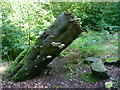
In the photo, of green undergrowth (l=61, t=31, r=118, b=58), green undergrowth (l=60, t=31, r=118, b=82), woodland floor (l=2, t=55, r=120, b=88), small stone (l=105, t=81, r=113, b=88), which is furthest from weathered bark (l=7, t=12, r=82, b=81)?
green undergrowth (l=61, t=31, r=118, b=58)

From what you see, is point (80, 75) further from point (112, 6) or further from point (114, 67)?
point (112, 6)

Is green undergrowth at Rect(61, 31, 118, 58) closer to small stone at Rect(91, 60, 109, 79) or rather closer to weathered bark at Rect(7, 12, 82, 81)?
small stone at Rect(91, 60, 109, 79)

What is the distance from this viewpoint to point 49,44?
185 centimetres

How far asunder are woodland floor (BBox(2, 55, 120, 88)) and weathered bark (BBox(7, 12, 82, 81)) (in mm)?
88

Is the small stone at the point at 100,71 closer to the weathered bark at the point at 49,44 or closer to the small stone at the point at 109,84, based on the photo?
the small stone at the point at 109,84

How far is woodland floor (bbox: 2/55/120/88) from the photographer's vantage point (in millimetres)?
1853

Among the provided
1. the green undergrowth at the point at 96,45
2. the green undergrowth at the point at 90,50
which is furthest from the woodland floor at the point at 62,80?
the green undergrowth at the point at 96,45

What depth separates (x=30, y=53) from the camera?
1.97 meters

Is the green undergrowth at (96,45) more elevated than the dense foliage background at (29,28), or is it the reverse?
the dense foliage background at (29,28)

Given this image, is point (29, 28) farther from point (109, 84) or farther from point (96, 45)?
point (109, 84)

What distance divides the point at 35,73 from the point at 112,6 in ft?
8.19

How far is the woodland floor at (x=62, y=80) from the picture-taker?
1853mm

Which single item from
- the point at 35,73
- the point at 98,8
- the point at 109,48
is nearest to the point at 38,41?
the point at 35,73

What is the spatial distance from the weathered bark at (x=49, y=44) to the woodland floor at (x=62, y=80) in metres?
0.09
